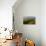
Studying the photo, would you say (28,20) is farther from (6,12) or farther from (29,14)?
(6,12)

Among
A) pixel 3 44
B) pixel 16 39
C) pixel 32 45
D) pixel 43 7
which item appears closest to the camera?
pixel 3 44

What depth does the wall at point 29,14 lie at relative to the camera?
15.5ft

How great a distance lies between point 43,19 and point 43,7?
1.62 ft

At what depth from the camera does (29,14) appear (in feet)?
15.6

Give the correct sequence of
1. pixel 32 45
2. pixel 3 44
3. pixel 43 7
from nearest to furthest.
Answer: pixel 3 44, pixel 32 45, pixel 43 7

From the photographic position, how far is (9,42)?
3357mm

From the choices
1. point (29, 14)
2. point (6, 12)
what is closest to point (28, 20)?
point (29, 14)

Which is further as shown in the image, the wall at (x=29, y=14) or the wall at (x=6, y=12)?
the wall at (x=29, y=14)

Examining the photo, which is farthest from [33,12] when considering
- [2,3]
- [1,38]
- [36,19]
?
[1,38]

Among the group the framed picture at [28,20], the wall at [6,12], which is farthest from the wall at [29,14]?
the wall at [6,12]

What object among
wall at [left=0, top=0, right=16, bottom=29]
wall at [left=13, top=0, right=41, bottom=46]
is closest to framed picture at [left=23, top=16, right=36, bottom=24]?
wall at [left=13, top=0, right=41, bottom=46]

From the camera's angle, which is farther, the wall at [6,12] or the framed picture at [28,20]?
the framed picture at [28,20]

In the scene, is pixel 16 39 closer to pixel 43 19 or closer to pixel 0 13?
pixel 0 13

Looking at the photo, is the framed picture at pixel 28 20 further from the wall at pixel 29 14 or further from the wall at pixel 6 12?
the wall at pixel 6 12
